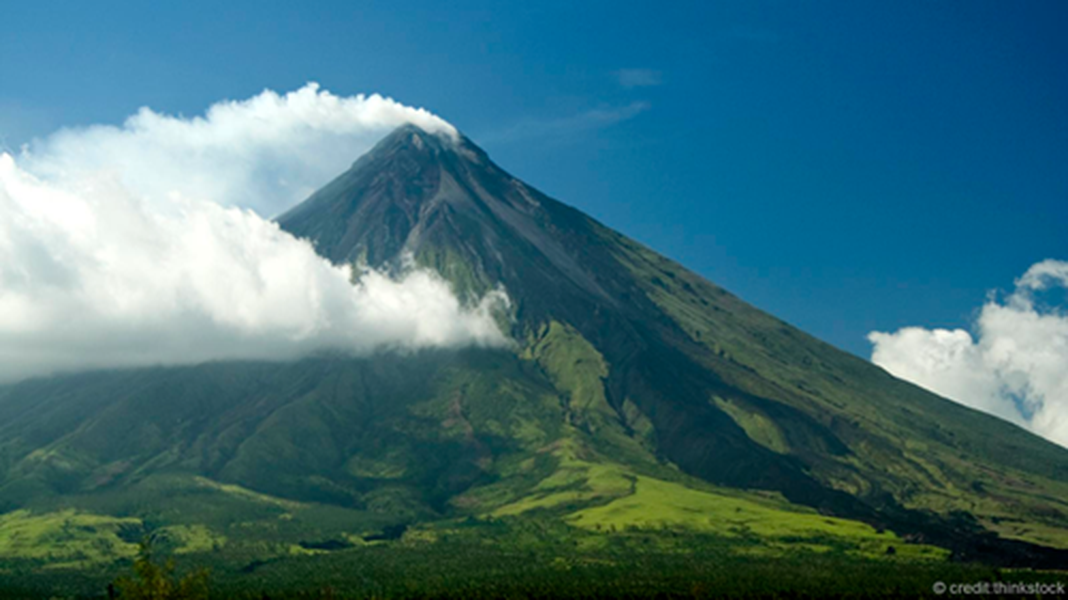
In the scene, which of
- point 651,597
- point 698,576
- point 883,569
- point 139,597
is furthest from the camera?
point 883,569

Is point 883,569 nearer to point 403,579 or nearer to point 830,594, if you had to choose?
point 830,594

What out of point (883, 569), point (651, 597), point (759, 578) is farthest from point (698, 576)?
point (883, 569)

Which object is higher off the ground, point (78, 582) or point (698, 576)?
point (698, 576)

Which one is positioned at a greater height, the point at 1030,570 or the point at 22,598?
the point at 1030,570

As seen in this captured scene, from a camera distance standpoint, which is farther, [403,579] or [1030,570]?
[1030,570]

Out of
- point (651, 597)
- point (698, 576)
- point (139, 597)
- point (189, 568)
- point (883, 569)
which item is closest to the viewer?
point (139, 597)

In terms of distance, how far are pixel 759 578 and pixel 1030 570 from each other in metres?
69.3

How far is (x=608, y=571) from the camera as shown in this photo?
180 m

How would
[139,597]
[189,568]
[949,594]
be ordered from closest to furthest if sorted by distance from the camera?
[139,597] < [949,594] < [189,568]

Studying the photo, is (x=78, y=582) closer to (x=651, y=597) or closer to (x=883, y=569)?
(x=651, y=597)

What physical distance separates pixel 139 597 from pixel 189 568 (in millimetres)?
114995

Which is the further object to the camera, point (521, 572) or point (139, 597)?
point (521, 572)

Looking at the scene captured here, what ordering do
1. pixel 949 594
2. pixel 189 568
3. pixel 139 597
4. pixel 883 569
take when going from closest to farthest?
pixel 139 597
pixel 949 594
pixel 883 569
pixel 189 568

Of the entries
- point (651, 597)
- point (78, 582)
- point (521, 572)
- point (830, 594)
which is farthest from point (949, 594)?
point (78, 582)
